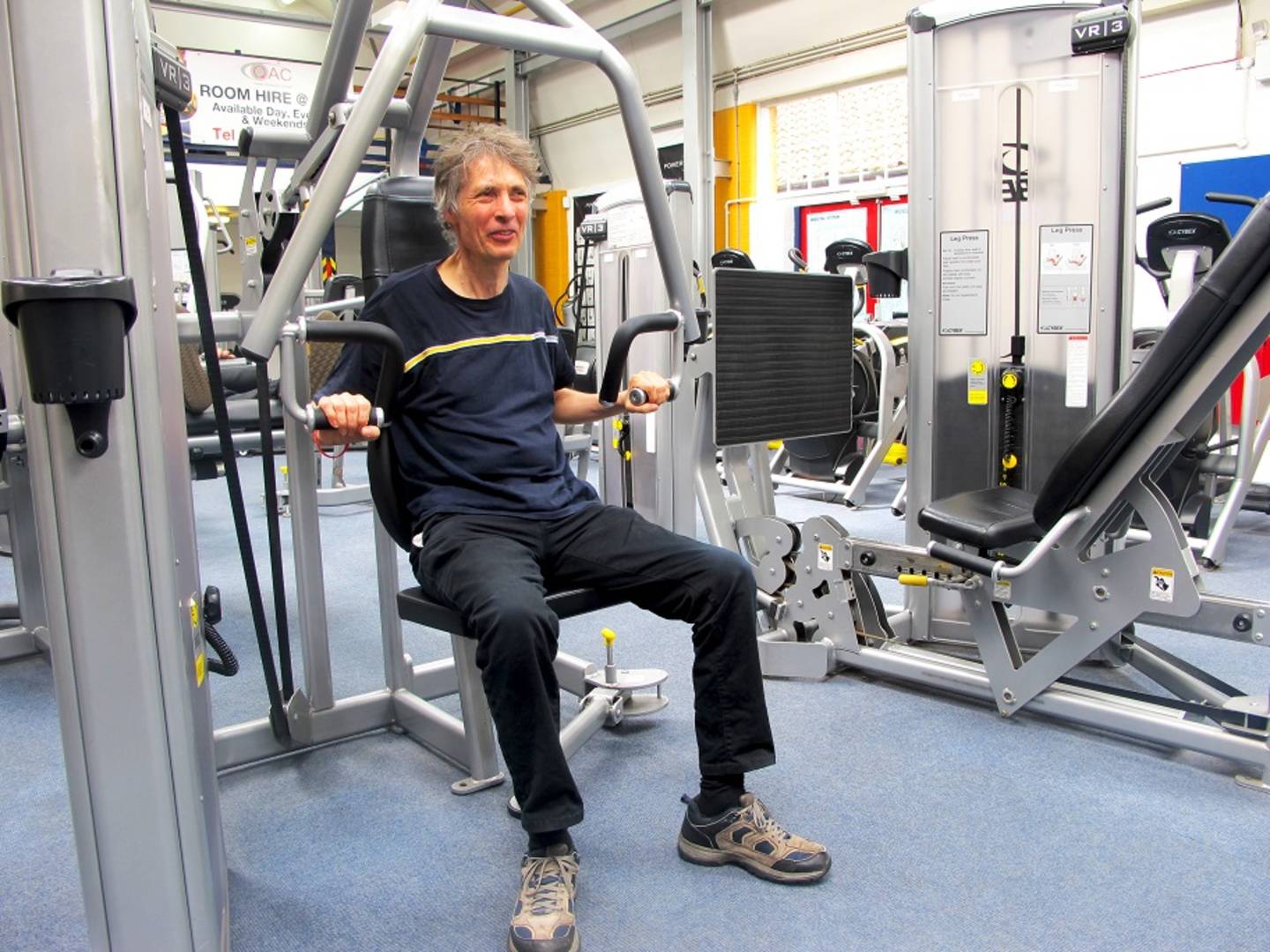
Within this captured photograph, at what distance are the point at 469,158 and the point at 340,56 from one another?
306 mm

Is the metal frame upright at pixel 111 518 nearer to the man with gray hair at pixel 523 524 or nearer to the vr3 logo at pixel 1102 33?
the man with gray hair at pixel 523 524

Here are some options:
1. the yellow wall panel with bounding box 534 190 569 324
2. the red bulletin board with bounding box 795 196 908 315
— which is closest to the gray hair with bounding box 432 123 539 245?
the red bulletin board with bounding box 795 196 908 315

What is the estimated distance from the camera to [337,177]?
5.30 feet

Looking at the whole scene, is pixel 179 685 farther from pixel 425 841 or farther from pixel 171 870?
pixel 425 841

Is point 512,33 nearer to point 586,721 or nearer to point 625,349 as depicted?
point 625,349

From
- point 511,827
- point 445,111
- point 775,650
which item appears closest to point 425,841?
point 511,827

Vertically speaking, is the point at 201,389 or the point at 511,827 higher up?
the point at 201,389

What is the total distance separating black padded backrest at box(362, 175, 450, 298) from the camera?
2264mm

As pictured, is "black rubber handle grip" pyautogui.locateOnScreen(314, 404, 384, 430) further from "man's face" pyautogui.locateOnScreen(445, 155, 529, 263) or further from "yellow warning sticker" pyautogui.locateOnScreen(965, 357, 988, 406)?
"yellow warning sticker" pyautogui.locateOnScreen(965, 357, 988, 406)

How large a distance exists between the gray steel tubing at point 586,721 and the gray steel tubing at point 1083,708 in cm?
75

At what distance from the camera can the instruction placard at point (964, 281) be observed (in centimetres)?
291

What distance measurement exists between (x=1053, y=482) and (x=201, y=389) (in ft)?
9.61

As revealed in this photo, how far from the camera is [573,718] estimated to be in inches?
98.3

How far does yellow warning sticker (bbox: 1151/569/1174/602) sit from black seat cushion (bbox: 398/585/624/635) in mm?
1226
